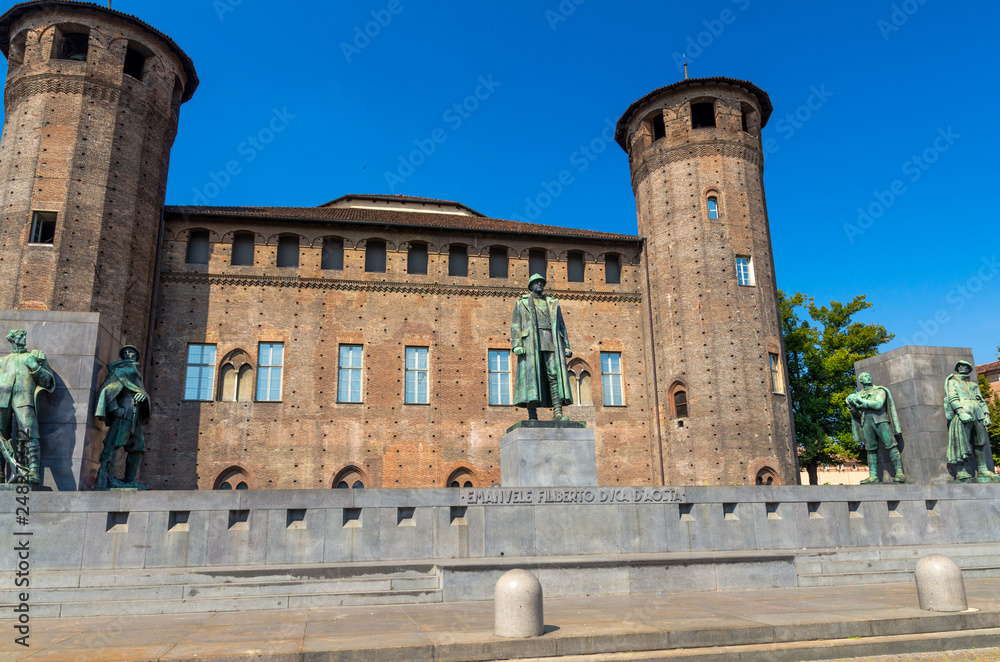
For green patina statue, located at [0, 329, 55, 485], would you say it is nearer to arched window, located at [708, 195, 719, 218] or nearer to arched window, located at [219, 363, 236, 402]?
arched window, located at [219, 363, 236, 402]

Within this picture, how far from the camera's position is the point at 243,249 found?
94.0 ft

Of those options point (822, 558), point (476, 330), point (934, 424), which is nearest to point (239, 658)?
point (822, 558)

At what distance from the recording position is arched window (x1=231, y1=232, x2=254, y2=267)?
28.4 m

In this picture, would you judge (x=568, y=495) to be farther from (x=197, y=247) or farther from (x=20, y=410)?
(x=197, y=247)

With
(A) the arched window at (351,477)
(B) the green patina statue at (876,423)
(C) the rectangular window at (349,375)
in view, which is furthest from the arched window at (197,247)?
(B) the green patina statue at (876,423)

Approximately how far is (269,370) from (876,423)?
21306 millimetres

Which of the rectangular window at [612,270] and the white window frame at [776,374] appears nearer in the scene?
the white window frame at [776,374]

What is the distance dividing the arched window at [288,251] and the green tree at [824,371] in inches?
935

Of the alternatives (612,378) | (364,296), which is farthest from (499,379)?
(364,296)

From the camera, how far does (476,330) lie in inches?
1156

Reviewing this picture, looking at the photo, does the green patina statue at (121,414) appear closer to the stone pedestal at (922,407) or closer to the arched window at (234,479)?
the arched window at (234,479)

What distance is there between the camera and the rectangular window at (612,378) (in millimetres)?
29734

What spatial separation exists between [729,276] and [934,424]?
13.3 meters

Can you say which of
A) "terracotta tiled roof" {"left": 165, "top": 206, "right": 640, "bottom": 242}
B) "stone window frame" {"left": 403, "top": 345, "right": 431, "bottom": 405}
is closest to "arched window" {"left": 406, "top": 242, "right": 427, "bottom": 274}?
"terracotta tiled roof" {"left": 165, "top": 206, "right": 640, "bottom": 242}
